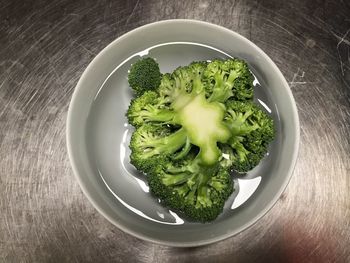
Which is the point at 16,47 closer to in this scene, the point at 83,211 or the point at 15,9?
the point at 15,9


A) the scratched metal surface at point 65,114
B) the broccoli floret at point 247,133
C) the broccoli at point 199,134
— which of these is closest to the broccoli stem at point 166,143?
the broccoli at point 199,134

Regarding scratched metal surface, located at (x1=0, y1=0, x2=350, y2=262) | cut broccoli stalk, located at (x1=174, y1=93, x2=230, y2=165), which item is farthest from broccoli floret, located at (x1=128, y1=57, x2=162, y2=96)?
scratched metal surface, located at (x1=0, y1=0, x2=350, y2=262)

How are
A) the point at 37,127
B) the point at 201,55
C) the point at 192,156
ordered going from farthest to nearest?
the point at 37,127, the point at 201,55, the point at 192,156

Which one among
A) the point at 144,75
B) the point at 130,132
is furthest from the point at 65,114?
the point at 144,75

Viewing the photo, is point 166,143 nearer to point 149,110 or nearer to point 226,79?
point 149,110

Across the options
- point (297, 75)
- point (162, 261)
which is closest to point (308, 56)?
point (297, 75)

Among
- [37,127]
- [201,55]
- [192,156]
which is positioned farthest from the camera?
[37,127]
